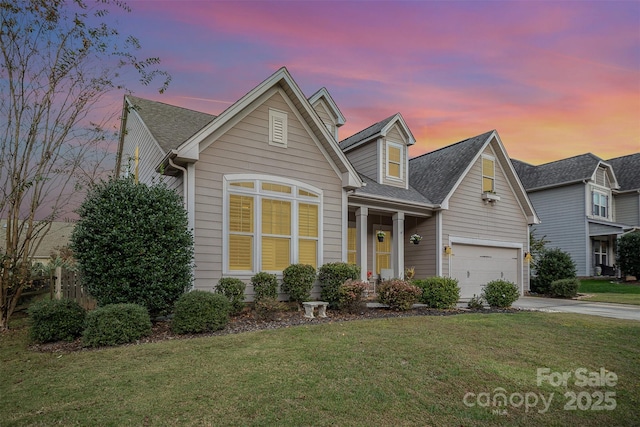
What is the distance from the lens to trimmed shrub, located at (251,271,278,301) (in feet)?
32.4

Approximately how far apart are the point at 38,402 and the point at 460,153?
16.5m

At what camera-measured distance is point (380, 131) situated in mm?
15789

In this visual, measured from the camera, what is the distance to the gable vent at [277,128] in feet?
36.4

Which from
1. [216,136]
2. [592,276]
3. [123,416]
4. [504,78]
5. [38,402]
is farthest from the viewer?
[592,276]

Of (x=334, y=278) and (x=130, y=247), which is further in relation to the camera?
(x=334, y=278)

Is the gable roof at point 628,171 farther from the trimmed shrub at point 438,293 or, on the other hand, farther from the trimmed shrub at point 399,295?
the trimmed shrub at point 399,295

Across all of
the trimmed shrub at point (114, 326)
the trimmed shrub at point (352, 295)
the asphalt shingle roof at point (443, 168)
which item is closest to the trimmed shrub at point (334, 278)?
the trimmed shrub at point (352, 295)

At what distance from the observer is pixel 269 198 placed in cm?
1088

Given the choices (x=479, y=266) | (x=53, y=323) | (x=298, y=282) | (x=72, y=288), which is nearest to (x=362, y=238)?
(x=298, y=282)

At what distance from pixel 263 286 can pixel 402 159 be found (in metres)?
9.17

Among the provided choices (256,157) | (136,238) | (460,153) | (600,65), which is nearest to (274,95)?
(256,157)

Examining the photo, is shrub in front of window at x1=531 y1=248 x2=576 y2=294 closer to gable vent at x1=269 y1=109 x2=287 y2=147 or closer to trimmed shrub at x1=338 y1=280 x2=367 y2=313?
trimmed shrub at x1=338 y1=280 x2=367 y2=313

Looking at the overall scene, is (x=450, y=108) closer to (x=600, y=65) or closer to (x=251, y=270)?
(x=600, y=65)

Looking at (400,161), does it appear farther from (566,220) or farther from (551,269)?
(566,220)
